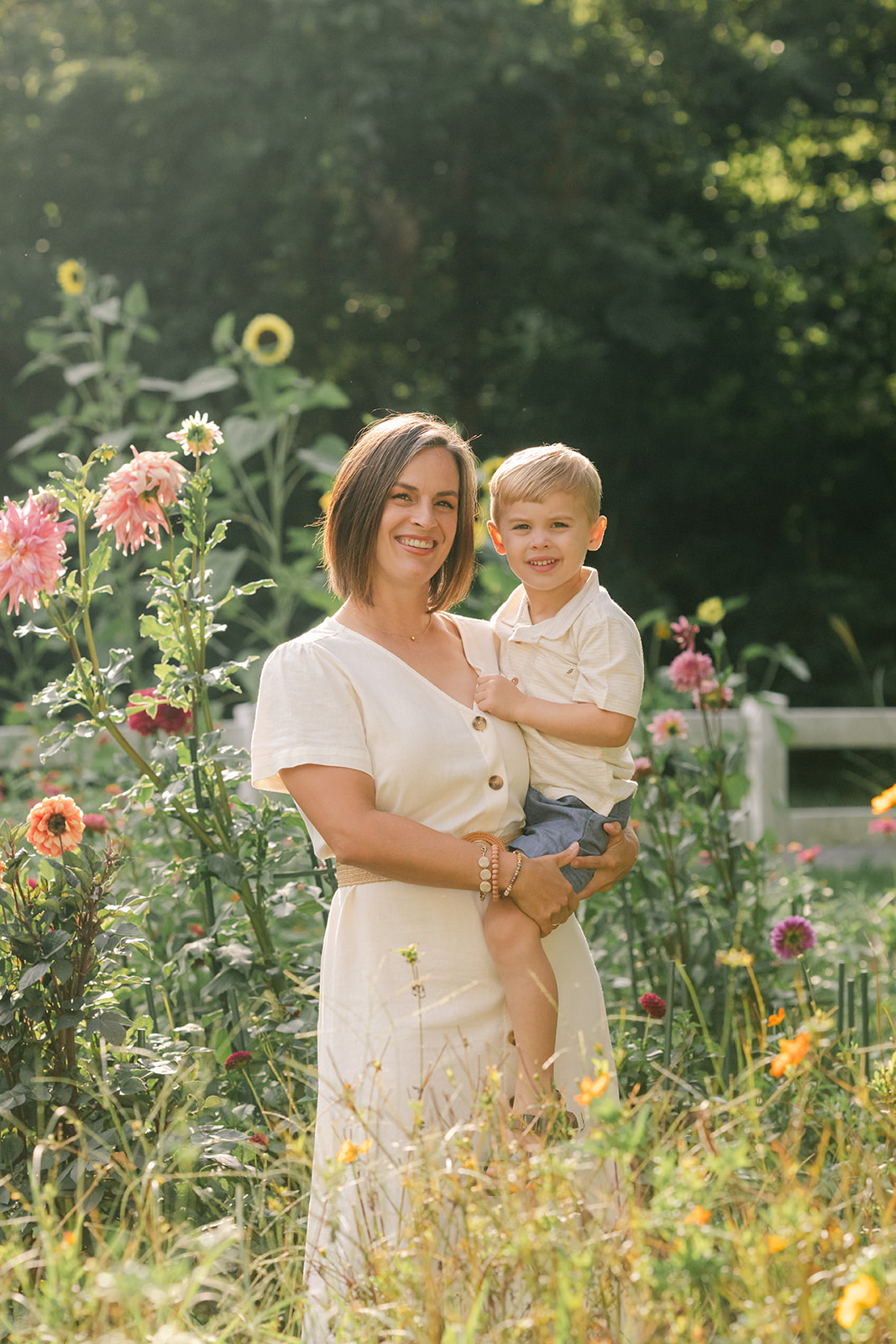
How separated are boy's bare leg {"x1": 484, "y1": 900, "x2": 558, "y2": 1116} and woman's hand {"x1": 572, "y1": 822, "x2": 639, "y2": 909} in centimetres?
13

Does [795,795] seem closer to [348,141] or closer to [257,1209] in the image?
[348,141]

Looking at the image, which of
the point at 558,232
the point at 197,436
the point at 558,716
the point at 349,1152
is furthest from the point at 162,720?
the point at 558,232

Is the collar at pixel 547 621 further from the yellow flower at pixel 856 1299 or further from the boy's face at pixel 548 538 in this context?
the yellow flower at pixel 856 1299

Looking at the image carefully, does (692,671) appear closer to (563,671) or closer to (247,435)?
(563,671)

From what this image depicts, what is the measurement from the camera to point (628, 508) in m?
12.1

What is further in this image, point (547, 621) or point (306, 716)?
point (547, 621)

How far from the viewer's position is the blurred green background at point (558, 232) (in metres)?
9.05

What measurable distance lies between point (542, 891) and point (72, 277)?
4.50 meters

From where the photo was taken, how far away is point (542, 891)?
1.85 m

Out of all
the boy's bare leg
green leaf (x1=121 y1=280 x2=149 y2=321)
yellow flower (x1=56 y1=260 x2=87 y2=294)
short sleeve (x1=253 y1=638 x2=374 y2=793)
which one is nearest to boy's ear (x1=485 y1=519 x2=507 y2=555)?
short sleeve (x1=253 y1=638 x2=374 y2=793)

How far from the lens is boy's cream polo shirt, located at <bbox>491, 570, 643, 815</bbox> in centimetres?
200

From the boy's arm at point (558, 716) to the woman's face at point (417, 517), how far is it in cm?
24

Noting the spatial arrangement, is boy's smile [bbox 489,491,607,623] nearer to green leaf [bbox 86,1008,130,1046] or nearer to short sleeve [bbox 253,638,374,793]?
short sleeve [bbox 253,638,374,793]

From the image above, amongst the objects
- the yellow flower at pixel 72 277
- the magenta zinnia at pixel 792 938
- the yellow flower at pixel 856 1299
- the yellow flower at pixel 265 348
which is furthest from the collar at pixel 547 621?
the yellow flower at pixel 72 277
